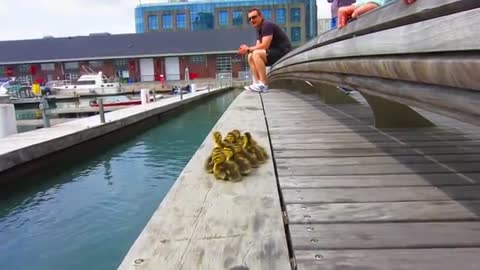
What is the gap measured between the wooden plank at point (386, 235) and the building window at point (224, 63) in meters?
46.0

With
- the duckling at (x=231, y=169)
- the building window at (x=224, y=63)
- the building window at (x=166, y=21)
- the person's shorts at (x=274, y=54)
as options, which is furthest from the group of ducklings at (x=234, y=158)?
the building window at (x=166, y=21)

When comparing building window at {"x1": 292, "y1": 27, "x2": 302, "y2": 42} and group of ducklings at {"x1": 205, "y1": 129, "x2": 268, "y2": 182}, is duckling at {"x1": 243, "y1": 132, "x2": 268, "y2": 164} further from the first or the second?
building window at {"x1": 292, "y1": 27, "x2": 302, "y2": 42}

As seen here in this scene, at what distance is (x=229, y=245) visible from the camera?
4.69ft

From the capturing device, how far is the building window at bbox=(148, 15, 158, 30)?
7831 cm

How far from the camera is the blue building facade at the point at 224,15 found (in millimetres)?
71312

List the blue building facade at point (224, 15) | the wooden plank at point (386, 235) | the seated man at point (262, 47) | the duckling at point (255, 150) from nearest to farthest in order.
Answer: the wooden plank at point (386, 235)
the duckling at point (255, 150)
the seated man at point (262, 47)
the blue building facade at point (224, 15)

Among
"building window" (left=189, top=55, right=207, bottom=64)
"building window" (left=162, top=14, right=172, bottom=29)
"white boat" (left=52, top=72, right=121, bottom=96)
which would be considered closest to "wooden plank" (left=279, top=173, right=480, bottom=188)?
"white boat" (left=52, top=72, right=121, bottom=96)

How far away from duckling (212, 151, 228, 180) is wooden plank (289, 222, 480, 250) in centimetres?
70

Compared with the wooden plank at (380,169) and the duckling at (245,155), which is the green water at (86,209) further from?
the wooden plank at (380,169)

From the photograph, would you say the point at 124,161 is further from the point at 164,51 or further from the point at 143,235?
the point at 164,51

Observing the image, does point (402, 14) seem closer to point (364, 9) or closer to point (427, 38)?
point (427, 38)

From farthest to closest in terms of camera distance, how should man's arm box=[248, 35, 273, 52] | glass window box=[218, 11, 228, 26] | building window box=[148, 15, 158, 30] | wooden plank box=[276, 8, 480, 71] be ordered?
1. building window box=[148, 15, 158, 30]
2. glass window box=[218, 11, 228, 26]
3. man's arm box=[248, 35, 273, 52]
4. wooden plank box=[276, 8, 480, 71]

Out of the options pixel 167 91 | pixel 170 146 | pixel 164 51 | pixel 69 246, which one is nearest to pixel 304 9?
pixel 164 51

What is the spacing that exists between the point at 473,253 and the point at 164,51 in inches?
1873
